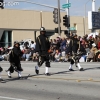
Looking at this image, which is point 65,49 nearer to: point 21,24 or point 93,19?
point 93,19

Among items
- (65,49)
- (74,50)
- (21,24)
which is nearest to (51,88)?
(74,50)

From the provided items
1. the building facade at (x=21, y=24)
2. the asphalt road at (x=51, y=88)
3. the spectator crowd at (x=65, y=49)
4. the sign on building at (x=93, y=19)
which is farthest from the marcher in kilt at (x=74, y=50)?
the building facade at (x=21, y=24)

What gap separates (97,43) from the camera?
23.7 meters

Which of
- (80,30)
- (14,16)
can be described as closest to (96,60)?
(14,16)

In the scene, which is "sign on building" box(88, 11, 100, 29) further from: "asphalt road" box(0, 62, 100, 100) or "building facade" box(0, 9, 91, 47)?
"building facade" box(0, 9, 91, 47)

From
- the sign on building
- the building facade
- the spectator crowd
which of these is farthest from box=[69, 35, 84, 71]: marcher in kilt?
the building facade

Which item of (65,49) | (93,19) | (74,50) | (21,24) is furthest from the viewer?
(21,24)

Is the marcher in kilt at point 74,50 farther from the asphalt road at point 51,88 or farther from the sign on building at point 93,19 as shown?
the sign on building at point 93,19

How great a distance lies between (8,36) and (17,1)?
77.7ft

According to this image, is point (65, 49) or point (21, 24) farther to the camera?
point (21, 24)

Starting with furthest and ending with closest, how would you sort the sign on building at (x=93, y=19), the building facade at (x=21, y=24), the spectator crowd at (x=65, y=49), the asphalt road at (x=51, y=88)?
the building facade at (x=21, y=24) → the sign on building at (x=93, y=19) → the spectator crowd at (x=65, y=49) → the asphalt road at (x=51, y=88)

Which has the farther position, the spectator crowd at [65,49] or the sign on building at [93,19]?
Result: the sign on building at [93,19]

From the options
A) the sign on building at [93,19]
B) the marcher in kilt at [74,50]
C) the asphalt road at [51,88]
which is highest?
the sign on building at [93,19]

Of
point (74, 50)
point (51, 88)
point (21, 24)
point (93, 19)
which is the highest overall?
point (21, 24)
